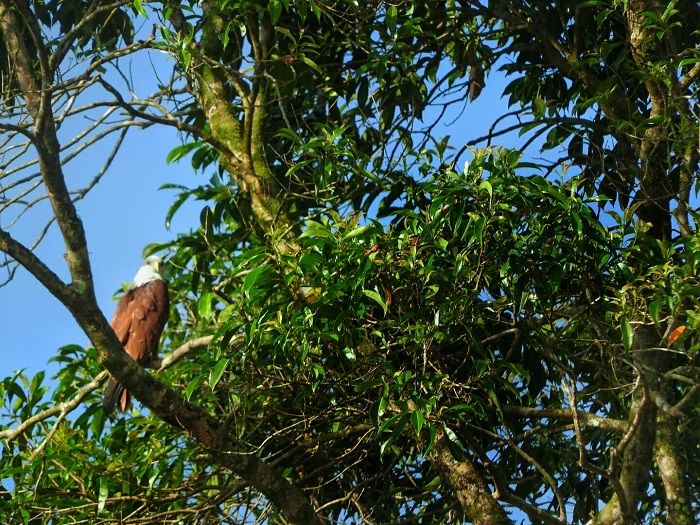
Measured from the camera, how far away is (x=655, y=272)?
153 inches

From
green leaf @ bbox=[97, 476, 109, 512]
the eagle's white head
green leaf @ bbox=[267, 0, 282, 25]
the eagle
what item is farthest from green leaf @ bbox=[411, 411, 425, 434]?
the eagle's white head

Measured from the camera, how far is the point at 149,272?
A: 6.25m

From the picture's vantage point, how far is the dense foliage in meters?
3.90

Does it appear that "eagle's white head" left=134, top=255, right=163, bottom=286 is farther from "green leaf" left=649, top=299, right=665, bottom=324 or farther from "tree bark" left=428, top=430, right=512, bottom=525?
"green leaf" left=649, top=299, right=665, bottom=324

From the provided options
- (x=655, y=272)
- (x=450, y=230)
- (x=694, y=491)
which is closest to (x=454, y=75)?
(x=450, y=230)

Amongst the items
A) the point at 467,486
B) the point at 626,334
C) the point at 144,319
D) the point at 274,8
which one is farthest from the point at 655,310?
the point at 144,319

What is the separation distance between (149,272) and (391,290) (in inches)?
102

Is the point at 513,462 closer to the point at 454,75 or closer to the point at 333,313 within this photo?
the point at 333,313

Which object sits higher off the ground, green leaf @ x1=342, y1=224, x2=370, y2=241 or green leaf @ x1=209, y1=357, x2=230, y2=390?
green leaf @ x1=342, y1=224, x2=370, y2=241

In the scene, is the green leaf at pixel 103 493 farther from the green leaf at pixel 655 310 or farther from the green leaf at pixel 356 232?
the green leaf at pixel 655 310

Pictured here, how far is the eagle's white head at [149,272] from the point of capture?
607 centimetres

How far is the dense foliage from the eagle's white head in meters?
0.32

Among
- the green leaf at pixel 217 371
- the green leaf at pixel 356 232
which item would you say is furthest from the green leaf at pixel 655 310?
the green leaf at pixel 217 371

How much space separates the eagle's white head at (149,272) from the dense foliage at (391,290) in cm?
32
